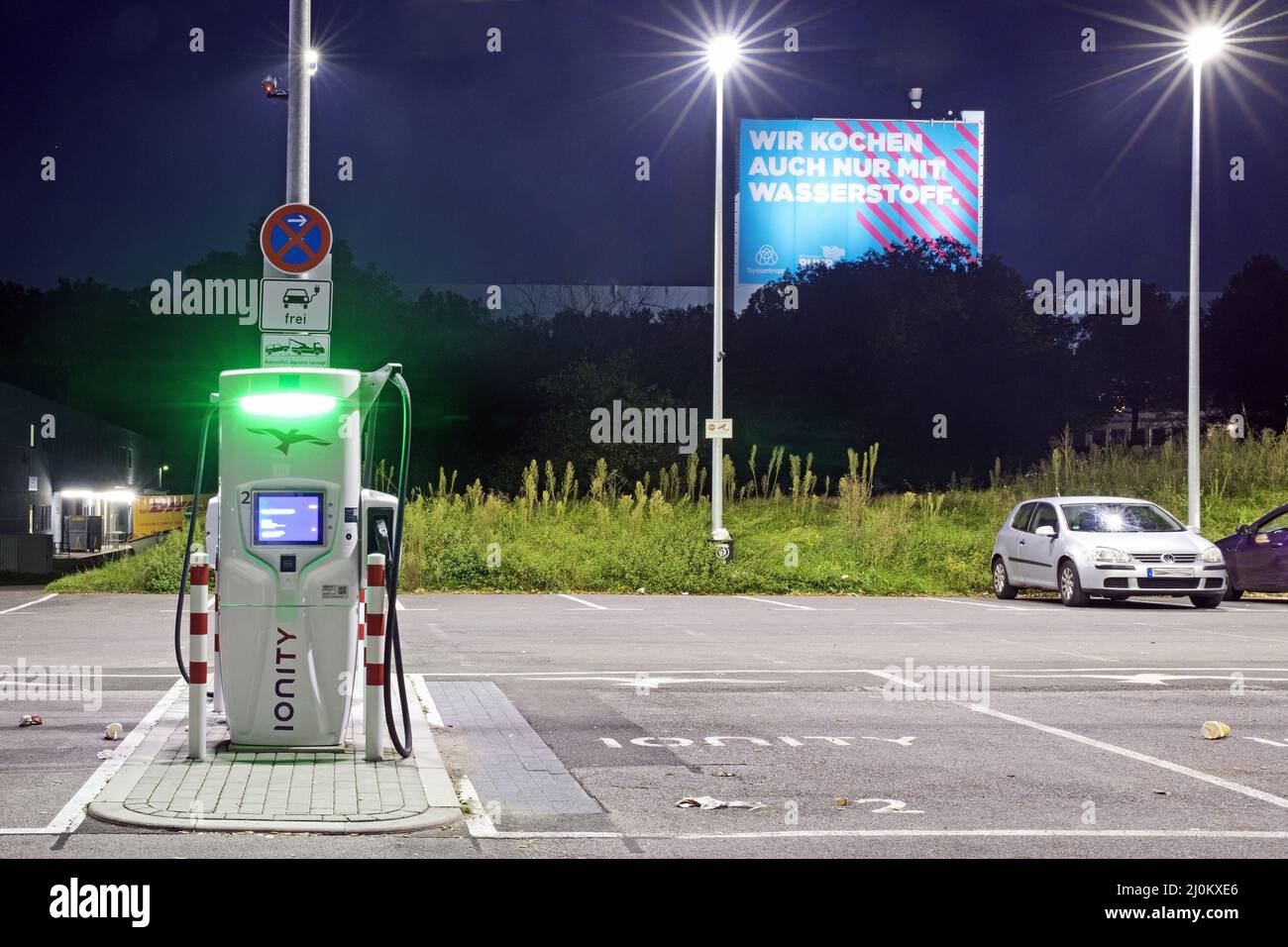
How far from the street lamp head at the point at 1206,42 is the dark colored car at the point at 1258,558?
919cm

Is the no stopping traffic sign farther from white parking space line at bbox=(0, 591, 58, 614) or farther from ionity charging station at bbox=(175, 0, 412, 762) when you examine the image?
white parking space line at bbox=(0, 591, 58, 614)

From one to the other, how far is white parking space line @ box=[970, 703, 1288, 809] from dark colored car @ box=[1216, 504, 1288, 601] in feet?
44.1

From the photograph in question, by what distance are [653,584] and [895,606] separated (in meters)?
4.78

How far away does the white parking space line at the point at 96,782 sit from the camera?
21.0 feet

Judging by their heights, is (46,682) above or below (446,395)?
below

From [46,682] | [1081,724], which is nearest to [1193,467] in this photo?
[1081,724]

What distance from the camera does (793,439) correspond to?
185ft

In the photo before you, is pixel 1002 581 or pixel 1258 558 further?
pixel 1002 581

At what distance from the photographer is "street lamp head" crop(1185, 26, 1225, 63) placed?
27.3 meters

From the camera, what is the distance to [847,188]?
66.2 m

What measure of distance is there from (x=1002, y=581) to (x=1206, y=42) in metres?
11.0

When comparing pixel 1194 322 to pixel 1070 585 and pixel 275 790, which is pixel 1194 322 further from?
pixel 275 790
